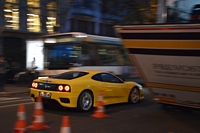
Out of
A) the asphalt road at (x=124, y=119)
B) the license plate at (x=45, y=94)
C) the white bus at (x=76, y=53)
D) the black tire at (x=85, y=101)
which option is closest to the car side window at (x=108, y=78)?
the asphalt road at (x=124, y=119)

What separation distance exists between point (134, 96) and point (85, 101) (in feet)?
8.78

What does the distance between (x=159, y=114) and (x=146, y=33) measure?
9.09 feet

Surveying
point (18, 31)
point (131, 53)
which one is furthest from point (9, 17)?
point (131, 53)

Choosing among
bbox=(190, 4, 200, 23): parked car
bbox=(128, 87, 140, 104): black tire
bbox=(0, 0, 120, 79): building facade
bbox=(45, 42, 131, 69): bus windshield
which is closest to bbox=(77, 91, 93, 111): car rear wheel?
bbox=(128, 87, 140, 104): black tire

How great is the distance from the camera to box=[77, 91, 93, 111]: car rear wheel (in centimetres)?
924

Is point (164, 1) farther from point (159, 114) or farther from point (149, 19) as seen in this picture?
point (149, 19)

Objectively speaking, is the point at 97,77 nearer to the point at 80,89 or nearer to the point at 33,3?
the point at 80,89

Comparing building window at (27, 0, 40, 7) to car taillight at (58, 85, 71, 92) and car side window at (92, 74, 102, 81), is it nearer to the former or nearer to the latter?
car side window at (92, 74, 102, 81)

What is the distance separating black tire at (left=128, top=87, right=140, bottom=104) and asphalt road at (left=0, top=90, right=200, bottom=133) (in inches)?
12.9

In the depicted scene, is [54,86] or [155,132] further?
[54,86]

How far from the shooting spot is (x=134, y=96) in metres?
11.5

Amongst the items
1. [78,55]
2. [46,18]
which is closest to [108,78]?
[78,55]

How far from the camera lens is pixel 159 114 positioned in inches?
381

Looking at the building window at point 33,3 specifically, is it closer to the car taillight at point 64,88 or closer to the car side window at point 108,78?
the car side window at point 108,78
